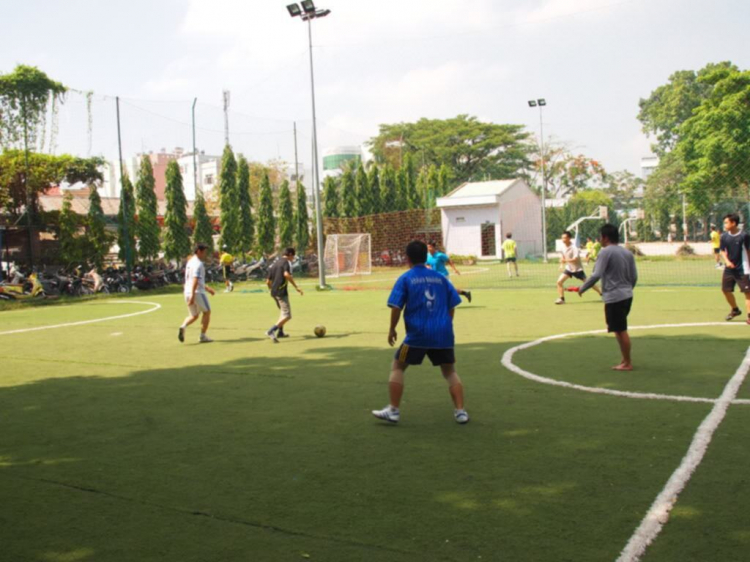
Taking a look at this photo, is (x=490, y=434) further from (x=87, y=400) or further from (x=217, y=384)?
(x=87, y=400)

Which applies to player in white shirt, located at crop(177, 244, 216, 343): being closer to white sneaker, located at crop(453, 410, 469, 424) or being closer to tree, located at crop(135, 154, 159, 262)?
white sneaker, located at crop(453, 410, 469, 424)

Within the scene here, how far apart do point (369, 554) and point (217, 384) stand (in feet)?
18.0

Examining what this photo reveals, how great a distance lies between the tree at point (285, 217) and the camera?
1662 inches

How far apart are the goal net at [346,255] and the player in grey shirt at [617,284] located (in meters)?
27.4

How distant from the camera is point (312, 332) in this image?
1411 centimetres

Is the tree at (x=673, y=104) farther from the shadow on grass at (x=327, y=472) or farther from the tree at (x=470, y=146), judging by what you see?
the shadow on grass at (x=327, y=472)

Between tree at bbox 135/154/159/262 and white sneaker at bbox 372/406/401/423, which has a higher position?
tree at bbox 135/154/159/262

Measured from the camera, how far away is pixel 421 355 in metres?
6.64

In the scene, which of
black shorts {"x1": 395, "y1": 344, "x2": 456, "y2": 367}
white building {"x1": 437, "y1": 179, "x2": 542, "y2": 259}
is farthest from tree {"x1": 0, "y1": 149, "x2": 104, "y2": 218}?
black shorts {"x1": 395, "y1": 344, "x2": 456, "y2": 367}

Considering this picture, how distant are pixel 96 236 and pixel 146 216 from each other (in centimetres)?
444

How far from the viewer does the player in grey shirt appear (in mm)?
8836

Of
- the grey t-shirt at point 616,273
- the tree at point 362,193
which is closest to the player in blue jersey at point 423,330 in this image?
the grey t-shirt at point 616,273

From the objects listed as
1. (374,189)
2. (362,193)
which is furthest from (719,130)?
(362,193)

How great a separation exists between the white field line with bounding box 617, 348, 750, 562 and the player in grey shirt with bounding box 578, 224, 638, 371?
1.58 meters
